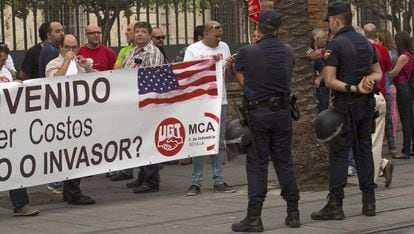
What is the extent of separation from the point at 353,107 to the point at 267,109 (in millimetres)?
989

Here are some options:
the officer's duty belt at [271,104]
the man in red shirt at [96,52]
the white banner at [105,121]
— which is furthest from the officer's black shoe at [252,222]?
the man in red shirt at [96,52]

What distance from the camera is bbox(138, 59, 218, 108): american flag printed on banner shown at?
1107 centimetres

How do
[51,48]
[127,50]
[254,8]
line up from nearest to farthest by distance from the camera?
1. [51,48]
2. [127,50]
3. [254,8]

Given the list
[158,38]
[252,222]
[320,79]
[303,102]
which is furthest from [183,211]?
[158,38]

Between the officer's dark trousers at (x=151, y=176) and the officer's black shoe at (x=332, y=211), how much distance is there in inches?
108

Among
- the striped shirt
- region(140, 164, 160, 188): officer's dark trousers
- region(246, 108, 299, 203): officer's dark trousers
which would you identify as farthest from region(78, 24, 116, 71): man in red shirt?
region(246, 108, 299, 203): officer's dark trousers

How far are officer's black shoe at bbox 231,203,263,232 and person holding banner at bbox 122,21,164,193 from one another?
2.87 m

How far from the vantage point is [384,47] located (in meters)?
13.6

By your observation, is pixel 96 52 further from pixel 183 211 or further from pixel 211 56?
pixel 183 211

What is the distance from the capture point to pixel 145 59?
37.7 ft

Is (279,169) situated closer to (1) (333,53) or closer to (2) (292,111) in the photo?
(2) (292,111)

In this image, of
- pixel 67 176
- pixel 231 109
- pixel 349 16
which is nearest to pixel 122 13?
pixel 231 109

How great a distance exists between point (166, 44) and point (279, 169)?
251 inches

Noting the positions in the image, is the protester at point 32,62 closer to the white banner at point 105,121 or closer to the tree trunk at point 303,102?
the white banner at point 105,121
